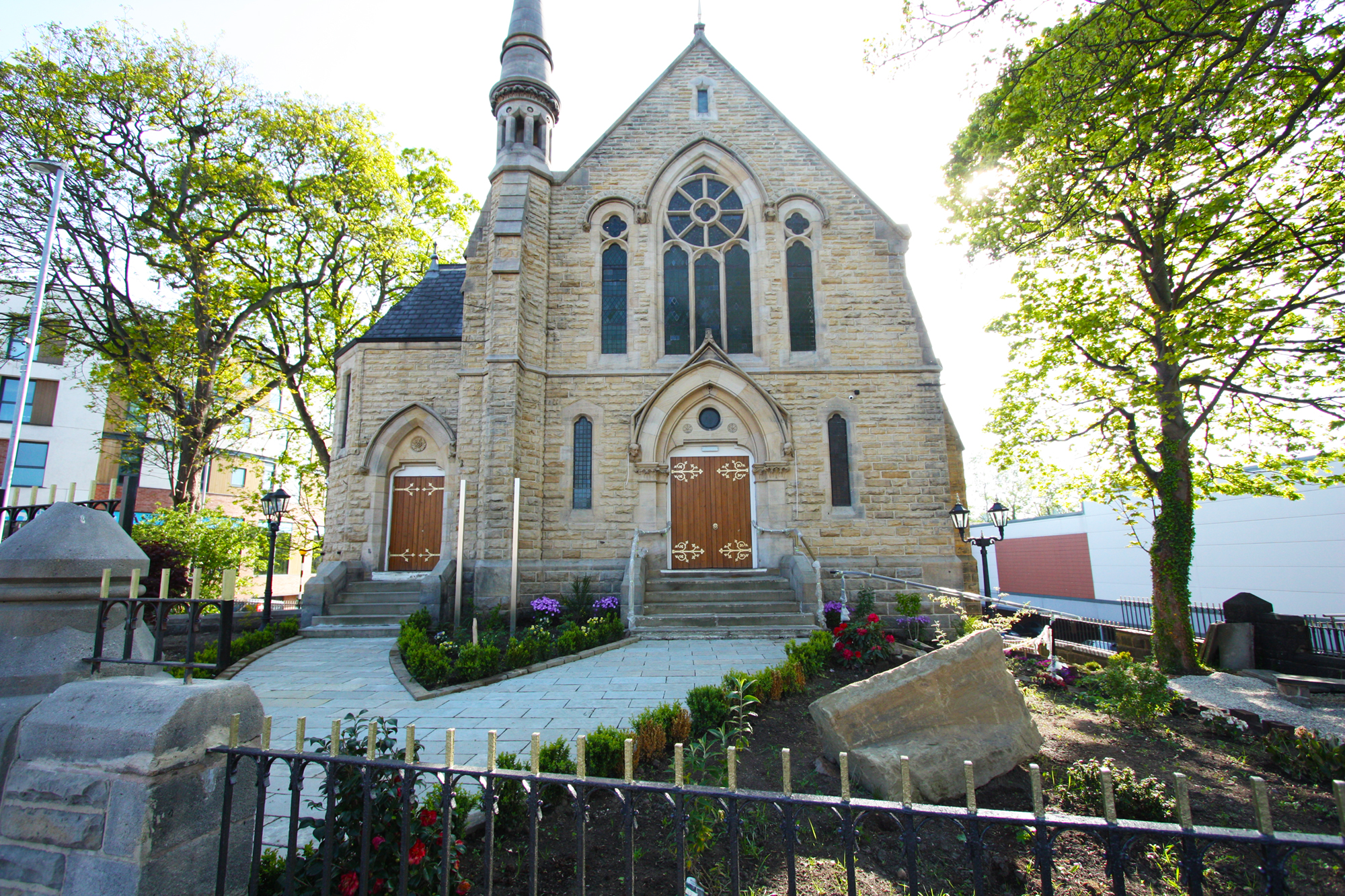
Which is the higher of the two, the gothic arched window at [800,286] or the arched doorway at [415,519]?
the gothic arched window at [800,286]

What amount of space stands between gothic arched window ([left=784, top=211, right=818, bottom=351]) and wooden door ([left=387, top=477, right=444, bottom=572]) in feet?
30.1

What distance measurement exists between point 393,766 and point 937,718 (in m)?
3.83

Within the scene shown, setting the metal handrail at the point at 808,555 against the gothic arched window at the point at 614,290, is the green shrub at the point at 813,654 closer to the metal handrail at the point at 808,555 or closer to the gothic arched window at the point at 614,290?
the metal handrail at the point at 808,555

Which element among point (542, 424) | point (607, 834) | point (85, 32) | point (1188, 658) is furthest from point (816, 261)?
point (85, 32)

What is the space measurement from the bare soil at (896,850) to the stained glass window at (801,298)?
10.5 m

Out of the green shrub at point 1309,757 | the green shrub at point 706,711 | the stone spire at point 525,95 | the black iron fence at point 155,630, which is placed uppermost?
the stone spire at point 525,95

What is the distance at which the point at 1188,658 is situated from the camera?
416 inches

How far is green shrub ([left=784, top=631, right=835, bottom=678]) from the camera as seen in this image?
24.0 feet

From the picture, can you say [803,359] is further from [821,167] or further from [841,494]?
[821,167]

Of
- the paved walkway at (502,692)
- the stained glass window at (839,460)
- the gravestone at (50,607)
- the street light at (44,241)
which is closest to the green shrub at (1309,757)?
the paved walkway at (502,692)

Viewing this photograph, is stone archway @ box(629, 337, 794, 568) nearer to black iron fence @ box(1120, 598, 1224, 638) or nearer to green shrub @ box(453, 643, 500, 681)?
green shrub @ box(453, 643, 500, 681)

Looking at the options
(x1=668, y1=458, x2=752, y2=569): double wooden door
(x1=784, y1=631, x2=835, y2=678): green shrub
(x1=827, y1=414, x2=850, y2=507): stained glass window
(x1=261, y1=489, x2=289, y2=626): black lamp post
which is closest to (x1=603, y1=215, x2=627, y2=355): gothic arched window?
(x1=668, y1=458, x2=752, y2=569): double wooden door

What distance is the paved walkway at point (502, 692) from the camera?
5.57 meters

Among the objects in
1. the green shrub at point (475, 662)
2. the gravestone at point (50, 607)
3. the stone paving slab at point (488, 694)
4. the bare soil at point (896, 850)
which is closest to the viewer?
the gravestone at point (50, 607)
